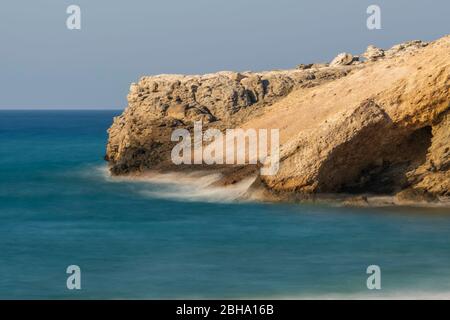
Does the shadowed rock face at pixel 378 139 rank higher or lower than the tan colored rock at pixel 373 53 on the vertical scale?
lower

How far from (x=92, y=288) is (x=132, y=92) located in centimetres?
2794

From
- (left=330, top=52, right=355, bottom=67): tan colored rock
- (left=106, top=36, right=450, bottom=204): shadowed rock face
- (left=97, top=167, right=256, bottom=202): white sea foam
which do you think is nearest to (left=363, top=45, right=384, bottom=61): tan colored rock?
(left=330, top=52, right=355, bottom=67): tan colored rock

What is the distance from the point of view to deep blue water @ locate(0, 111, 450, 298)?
21516 mm

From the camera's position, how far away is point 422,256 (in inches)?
970

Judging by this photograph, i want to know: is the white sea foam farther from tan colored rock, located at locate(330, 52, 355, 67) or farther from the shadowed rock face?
tan colored rock, located at locate(330, 52, 355, 67)

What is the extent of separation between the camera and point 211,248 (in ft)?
86.3

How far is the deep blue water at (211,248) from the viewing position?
21.5 metres

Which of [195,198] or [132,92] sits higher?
[132,92]

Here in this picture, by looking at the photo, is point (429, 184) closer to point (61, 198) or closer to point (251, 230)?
point (251, 230)

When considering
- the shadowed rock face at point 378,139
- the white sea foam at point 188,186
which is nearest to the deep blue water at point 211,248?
the white sea foam at point 188,186

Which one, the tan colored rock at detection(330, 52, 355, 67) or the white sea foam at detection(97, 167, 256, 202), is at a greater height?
the tan colored rock at detection(330, 52, 355, 67)

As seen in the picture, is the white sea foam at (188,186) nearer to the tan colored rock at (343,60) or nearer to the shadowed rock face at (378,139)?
the shadowed rock face at (378,139)

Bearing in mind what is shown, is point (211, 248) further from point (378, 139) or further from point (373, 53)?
point (373, 53)
